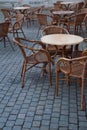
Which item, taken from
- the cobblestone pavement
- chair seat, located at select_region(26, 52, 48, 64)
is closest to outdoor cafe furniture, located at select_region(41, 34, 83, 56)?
chair seat, located at select_region(26, 52, 48, 64)

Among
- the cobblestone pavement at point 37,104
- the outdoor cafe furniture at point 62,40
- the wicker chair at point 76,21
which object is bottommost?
the cobblestone pavement at point 37,104

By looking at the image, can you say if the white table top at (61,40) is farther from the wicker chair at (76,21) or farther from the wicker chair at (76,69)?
the wicker chair at (76,21)

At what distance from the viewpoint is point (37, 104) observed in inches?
133

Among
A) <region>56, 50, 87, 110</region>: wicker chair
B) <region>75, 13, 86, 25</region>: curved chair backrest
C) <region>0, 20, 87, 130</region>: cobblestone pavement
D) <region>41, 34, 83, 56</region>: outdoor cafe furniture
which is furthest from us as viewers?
<region>75, 13, 86, 25</region>: curved chair backrest

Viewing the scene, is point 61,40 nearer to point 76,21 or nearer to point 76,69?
point 76,69

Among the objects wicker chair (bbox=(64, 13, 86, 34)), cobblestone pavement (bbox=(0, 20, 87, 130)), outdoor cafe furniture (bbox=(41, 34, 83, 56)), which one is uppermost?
outdoor cafe furniture (bbox=(41, 34, 83, 56))

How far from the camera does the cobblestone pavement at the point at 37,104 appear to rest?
9.61ft

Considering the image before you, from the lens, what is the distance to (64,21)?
7363 mm

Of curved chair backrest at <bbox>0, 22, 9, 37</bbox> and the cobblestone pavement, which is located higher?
curved chair backrest at <bbox>0, 22, 9, 37</bbox>

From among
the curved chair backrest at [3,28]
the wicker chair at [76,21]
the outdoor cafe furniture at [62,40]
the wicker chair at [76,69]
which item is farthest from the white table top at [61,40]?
the wicker chair at [76,21]

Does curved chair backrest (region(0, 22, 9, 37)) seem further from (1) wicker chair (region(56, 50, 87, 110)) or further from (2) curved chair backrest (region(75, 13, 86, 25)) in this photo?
(1) wicker chair (region(56, 50, 87, 110))

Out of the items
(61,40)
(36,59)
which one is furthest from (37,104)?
(61,40)

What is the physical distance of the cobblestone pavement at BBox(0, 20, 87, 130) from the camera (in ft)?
9.61

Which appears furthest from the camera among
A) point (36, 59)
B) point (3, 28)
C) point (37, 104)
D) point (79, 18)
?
point (79, 18)
